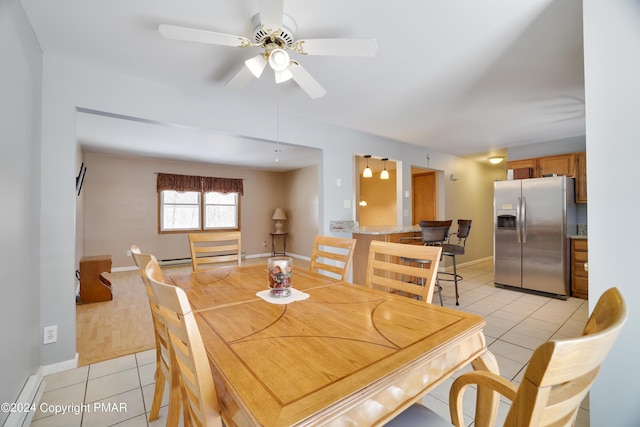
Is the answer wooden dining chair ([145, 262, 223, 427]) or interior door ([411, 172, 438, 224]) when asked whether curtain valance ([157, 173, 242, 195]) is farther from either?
wooden dining chair ([145, 262, 223, 427])

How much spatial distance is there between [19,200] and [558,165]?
6152 millimetres

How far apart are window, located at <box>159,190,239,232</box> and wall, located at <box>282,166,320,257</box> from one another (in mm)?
1336

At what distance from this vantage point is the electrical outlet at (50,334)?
2.06 m

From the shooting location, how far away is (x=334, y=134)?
3.82 meters

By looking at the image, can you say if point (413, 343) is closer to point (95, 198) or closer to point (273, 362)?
point (273, 362)

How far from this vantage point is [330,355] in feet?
2.79

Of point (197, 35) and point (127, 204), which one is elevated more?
point (197, 35)

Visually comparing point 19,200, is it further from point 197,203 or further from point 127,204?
point 197,203

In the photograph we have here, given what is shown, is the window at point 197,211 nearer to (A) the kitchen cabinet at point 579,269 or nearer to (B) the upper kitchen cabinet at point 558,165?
(B) the upper kitchen cabinet at point 558,165

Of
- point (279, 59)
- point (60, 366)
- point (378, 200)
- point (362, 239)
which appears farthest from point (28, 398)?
point (378, 200)

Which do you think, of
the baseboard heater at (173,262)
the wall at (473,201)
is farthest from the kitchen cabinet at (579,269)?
the baseboard heater at (173,262)

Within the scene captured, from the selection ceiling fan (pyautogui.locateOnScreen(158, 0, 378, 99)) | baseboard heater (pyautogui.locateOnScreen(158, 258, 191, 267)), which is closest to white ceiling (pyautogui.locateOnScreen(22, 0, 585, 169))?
ceiling fan (pyautogui.locateOnScreen(158, 0, 378, 99))

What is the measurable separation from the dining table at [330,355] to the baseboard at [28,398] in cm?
118

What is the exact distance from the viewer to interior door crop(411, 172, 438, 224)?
5676mm
